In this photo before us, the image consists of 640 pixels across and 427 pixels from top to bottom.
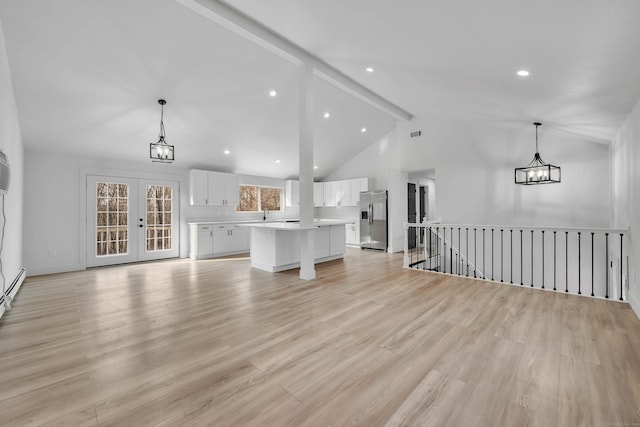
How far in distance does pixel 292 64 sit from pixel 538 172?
4.83 meters

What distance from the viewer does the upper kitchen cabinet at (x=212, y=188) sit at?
7152mm

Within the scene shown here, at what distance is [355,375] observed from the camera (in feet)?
6.57

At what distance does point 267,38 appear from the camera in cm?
380

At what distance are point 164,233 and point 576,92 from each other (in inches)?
308

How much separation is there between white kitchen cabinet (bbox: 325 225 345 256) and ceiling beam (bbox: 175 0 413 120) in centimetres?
277

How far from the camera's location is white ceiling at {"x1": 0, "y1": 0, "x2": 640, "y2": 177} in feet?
8.21

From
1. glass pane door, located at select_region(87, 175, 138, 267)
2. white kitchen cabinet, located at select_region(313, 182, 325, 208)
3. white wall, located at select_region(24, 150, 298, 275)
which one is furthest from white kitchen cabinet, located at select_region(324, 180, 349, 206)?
white wall, located at select_region(24, 150, 298, 275)

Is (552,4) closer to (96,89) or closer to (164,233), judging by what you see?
(96,89)

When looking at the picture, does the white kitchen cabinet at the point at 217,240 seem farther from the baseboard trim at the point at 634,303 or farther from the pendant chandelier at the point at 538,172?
the baseboard trim at the point at 634,303

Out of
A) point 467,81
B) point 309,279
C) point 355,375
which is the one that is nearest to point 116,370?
point 355,375

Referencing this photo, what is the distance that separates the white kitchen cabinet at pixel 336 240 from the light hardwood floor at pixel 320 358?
2.35 m

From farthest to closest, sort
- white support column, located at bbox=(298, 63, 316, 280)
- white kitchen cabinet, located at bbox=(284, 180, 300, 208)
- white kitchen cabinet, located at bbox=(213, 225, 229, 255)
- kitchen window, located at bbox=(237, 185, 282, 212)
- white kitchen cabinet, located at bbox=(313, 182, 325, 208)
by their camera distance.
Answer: white kitchen cabinet, located at bbox=(313, 182, 325, 208) → white kitchen cabinet, located at bbox=(284, 180, 300, 208) → kitchen window, located at bbox=(237, 185, 282, 212) → white kitchen cabinet, located at bbox=(213, 225, 229, 255) → white support column, located at bbox=(298, 63, 316, 280)

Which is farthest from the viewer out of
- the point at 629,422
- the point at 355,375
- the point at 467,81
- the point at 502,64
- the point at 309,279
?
the point at 309,279

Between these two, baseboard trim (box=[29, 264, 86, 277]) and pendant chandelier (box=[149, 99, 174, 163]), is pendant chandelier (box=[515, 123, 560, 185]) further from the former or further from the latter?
baseboard trim (box=[29, 264, 86, 277])
